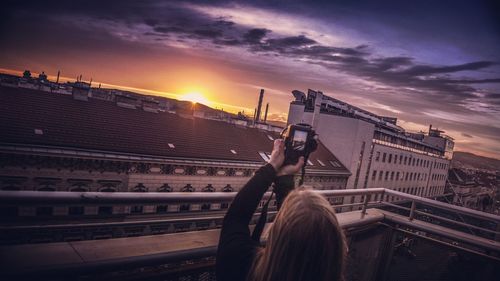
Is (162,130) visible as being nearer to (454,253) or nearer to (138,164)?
(138,164)

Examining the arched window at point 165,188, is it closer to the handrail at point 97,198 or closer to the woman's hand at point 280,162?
the handrail at point 97,198

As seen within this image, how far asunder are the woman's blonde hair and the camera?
2.25 ft

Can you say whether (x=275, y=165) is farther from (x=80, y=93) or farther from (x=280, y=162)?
(x=80, y=93)

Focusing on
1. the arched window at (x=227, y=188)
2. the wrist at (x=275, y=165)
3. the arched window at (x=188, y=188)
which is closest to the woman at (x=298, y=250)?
the wrist at (x=275, y=165)

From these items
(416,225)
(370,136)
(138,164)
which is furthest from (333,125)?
(416,225)

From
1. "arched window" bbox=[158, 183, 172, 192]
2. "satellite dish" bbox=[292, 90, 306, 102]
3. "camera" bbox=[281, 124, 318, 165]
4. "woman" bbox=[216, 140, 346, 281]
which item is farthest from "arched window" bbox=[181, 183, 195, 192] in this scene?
"satellite dish" bbox=[292, 90, 306, 102]

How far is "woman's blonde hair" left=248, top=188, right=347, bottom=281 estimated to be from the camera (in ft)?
4.13

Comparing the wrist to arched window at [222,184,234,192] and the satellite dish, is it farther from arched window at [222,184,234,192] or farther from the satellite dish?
the satellite dish

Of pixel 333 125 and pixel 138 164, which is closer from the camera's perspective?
pixel 138 164

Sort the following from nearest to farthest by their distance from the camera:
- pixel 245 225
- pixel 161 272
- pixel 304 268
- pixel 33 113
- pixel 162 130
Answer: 1. pixel 304 268
2. pixel 245 225
3. pixel 161 272
4. pixel 33 113
5. pixel 162 130

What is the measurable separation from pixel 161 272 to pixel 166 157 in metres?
20.9

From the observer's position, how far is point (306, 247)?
125cm

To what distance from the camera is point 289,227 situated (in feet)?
4.19

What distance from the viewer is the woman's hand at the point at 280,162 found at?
1.81m
